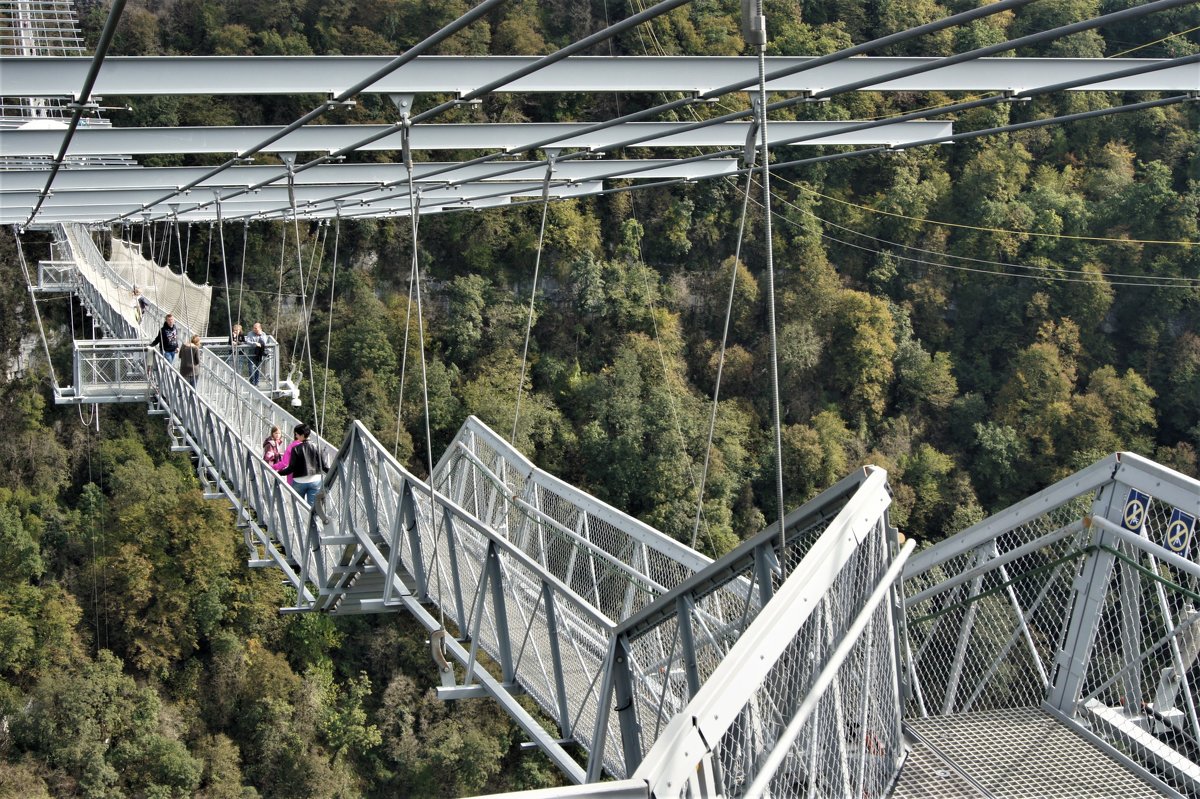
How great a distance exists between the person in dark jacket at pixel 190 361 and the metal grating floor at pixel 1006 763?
382 inches

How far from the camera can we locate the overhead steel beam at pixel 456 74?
7.62m

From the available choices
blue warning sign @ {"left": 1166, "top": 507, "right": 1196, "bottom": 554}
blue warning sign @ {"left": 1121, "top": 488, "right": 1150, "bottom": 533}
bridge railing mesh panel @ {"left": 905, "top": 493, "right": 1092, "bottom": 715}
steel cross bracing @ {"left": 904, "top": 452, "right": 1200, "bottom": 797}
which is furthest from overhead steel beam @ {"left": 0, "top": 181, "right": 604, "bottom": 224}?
blue warning sign @ {"left": 1166, "top": 507, "right": 1196, "bottom": 554}

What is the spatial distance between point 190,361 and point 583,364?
72.2 ft

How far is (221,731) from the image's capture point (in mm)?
23812

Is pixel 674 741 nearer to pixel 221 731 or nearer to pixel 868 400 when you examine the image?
pixel 221 731

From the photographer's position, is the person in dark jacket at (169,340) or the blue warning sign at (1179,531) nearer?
the blue warning sign at (1179,531)

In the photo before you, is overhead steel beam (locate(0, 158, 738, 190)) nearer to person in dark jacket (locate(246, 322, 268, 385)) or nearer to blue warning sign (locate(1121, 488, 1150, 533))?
person in dark jacket (locate(246, 322, 268, 385))

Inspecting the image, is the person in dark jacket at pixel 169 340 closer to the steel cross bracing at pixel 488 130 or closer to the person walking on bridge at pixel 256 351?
the person walking on bridge at pixel 256 351

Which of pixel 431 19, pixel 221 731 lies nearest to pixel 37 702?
pixel 221 731

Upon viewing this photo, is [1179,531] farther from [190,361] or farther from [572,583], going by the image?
[190,361]

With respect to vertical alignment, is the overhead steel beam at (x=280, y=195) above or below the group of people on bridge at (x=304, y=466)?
above

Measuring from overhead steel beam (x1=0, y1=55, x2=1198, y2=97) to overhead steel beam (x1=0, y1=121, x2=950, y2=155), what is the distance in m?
0.62

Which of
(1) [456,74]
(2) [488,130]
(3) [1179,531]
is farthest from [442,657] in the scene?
(2) [488,130]

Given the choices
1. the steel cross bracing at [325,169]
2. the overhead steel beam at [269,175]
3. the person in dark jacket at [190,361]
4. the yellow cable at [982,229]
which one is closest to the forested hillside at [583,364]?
the yellow cable at [982,229]
